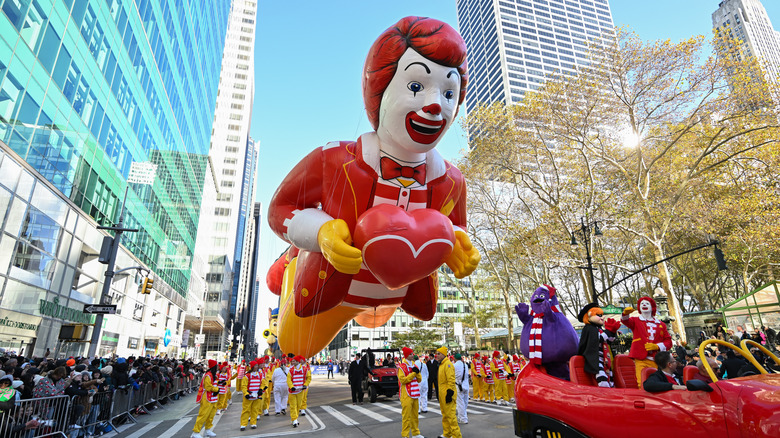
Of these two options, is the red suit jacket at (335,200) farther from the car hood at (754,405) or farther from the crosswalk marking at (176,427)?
the crosswalk marking at (176,427)

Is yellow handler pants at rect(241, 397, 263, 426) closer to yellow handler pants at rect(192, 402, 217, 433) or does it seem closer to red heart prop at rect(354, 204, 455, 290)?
yellow handler pants at rect(192, 402, 217, 433)

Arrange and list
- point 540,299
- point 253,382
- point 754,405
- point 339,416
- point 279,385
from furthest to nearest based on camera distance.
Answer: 1. point 279,385
2. point 339,416
3. point 253,382
4. point 540,299
5. point 754,405

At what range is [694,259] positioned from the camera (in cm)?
2298

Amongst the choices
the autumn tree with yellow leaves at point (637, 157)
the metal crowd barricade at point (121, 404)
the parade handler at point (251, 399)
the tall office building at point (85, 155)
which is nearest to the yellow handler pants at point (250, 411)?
the parade handler at point (251, 399)

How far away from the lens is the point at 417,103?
3.52 m

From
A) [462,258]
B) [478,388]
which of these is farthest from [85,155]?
[462,258]

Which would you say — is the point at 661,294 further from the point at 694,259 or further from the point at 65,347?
the point at 65,347

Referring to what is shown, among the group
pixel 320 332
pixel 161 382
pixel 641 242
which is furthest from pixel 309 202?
pixel 641 242

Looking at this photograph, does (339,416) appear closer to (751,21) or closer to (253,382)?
(253,382)

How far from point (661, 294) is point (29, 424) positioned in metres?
19.9

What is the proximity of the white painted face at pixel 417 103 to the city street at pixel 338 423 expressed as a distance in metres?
5.97

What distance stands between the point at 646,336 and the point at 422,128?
16.1 ft

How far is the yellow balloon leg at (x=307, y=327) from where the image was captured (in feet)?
13.9

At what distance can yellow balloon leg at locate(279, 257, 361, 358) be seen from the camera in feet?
Result: 13.9
